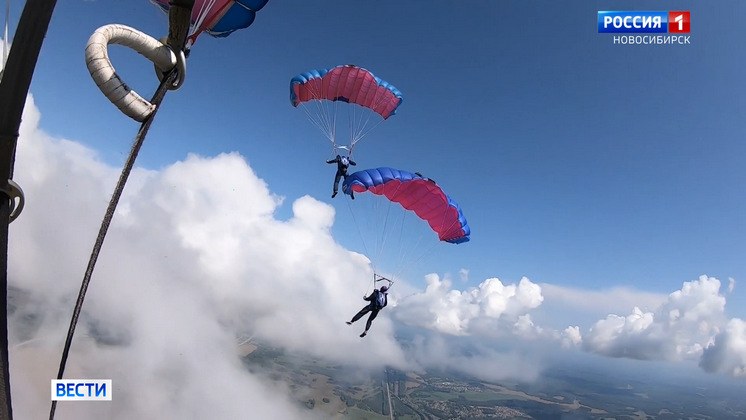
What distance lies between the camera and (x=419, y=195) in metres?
15.6

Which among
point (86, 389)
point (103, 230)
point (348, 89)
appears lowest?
point (86, 389)

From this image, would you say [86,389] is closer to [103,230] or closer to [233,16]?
[103,230]

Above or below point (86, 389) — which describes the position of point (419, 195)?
above

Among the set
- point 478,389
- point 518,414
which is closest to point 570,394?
point 478,389

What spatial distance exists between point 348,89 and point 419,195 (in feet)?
18.9

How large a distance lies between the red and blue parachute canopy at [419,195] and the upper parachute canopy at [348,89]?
160 inches

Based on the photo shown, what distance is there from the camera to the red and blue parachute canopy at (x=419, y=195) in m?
13.4

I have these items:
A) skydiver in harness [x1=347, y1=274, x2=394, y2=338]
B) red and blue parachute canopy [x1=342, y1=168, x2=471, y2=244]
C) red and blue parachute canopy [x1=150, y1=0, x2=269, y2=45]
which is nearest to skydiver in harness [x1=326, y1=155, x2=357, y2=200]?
red and blue parachute canopy [x1=342, y1=168, x2=471, y2=244]

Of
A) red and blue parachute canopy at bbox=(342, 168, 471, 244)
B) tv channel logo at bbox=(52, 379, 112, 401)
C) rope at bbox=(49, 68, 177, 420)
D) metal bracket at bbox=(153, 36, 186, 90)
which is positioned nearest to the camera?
rope at bbox=(49, 68, 177, 420)

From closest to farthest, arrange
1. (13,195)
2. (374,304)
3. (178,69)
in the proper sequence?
1. (13,195)
2. (178,69)
3. (374,304)

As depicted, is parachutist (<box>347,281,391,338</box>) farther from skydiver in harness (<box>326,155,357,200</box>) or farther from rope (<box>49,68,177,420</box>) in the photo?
rope (<box>49,68,177,420</box>)

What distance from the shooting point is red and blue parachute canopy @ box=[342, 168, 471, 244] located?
13.4 meters

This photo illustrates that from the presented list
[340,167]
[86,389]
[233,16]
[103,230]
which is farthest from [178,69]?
[340,167]

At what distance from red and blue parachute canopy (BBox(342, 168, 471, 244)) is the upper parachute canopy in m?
4.06
